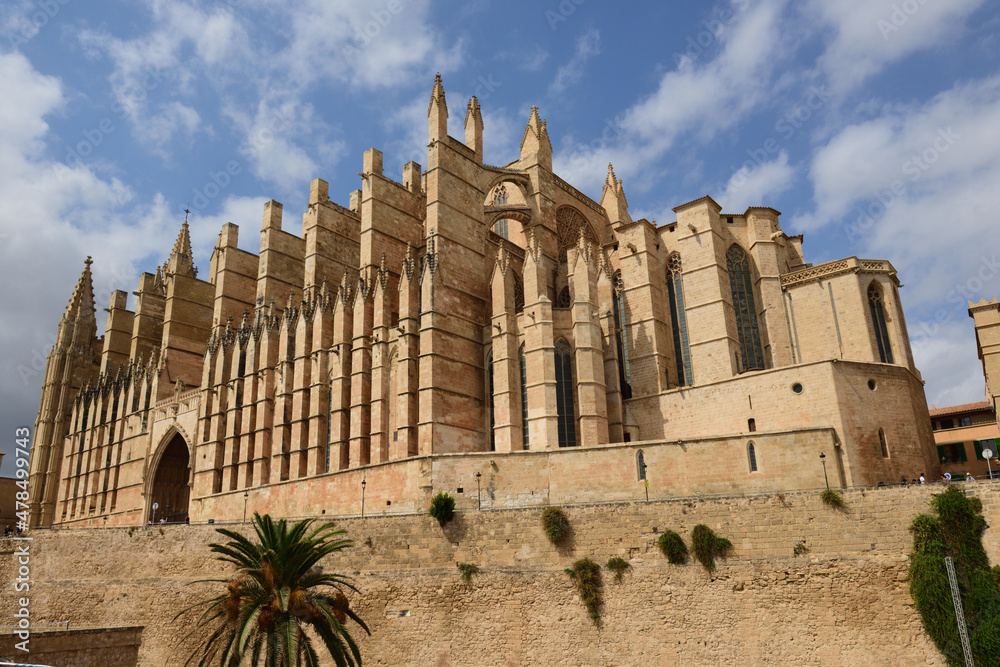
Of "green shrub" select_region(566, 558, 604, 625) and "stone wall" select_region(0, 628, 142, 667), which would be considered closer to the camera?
"green shrub" select_region(566, 558, 604, 625)

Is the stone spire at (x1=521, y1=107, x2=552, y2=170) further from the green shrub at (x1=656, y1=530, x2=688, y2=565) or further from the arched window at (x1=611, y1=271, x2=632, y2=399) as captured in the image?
the green shrub at (x1=656, y1=530, x2=688, y2=565)

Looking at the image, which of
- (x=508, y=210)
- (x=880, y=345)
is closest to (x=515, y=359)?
(x=508, y=210)

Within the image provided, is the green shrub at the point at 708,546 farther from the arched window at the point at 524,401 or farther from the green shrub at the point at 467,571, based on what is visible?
the arched window at the point at 524,401

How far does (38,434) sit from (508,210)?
1300 inches

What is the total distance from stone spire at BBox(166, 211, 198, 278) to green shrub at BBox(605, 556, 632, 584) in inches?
1361

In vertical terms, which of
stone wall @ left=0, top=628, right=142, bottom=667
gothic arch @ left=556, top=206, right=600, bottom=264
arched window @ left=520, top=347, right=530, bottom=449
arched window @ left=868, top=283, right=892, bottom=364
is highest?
gothic arch @ left=556, top=206, right=600, bottom=264

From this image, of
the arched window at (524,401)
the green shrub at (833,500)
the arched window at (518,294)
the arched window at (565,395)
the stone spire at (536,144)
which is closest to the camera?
the green shrub at (833,500)

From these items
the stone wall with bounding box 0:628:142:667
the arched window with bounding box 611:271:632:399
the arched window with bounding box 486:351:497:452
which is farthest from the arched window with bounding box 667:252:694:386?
the stone wall with bounding box 0:628:142:667

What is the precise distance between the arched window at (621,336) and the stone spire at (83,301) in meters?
36.2

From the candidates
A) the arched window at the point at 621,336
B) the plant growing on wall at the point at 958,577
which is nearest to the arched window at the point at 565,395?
the arched window at the point at 621,336

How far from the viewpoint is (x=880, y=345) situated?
2573 centimetres

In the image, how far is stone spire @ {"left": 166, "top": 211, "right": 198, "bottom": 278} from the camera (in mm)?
45812

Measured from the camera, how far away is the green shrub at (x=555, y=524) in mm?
17922

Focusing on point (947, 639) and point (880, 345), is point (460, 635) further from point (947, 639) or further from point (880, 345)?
point (880, 345)
